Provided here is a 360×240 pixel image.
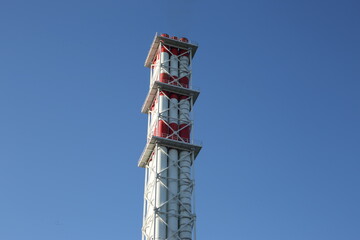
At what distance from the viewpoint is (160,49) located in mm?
82812

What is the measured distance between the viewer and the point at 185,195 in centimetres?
7000

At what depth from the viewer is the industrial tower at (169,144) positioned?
6762cm

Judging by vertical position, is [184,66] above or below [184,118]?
above

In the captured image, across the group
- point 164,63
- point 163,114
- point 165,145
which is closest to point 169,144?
point 165,145

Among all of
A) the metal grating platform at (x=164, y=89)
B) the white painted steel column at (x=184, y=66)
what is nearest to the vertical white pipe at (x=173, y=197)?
the metal grating platform at (x=164, y=89)

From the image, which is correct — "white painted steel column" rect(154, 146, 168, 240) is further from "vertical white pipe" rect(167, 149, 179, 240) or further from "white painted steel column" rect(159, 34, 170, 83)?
"white painted steel column" rect(159, 34, 170, 83)

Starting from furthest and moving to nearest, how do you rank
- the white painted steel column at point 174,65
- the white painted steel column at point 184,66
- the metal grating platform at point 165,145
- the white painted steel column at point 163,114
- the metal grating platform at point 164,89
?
the white painted steel column at point 184,66 → the white painted steel column at point 174,65 → the metal grating platform at point 164,89 → the white painted steel column at point 163,114 → the metal grating platform at point 165,145

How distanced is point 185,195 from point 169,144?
21.5 feet

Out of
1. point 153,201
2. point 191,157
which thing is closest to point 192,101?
point 191,157

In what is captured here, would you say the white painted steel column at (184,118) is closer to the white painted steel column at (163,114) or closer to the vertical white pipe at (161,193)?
the white painted steel column at (163,114)

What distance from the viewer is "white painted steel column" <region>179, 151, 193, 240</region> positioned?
221ft

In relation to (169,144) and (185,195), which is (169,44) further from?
(185,195)

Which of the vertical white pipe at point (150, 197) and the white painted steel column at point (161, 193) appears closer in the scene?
the white painted steel column at point (161, 193)

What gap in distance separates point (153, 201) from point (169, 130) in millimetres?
10085
